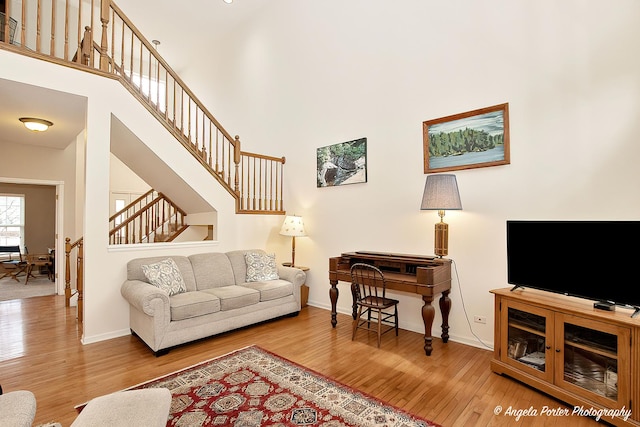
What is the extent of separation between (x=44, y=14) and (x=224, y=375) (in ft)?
24.6

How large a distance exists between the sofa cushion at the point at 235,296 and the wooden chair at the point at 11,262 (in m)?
6.74

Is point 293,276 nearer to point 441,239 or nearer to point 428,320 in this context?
point 428,320

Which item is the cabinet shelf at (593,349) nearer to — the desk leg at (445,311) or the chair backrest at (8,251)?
the desk leg at (445,311)

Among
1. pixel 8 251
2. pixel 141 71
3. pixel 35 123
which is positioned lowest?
pixel 8 251

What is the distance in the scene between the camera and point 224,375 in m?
2.76

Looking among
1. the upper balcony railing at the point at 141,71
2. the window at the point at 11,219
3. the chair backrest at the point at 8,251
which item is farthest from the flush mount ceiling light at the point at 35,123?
→ the window at the point at 11,219

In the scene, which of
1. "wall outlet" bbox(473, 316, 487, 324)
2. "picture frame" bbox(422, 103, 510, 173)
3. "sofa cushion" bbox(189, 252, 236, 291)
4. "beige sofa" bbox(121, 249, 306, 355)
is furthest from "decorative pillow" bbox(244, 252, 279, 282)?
"wall outlet" bbox(473, 316, 487, 324)

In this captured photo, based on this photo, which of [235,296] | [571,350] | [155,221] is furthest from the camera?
[155,221]

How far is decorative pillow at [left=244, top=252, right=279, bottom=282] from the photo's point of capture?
450 centimetres

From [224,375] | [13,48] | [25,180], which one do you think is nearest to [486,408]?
[224,375]

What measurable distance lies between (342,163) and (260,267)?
74.6 inches

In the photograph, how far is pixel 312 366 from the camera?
297 centimetres

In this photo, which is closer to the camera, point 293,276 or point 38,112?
point 38,112

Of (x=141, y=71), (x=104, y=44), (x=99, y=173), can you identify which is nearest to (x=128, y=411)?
(x=99, y=173)
